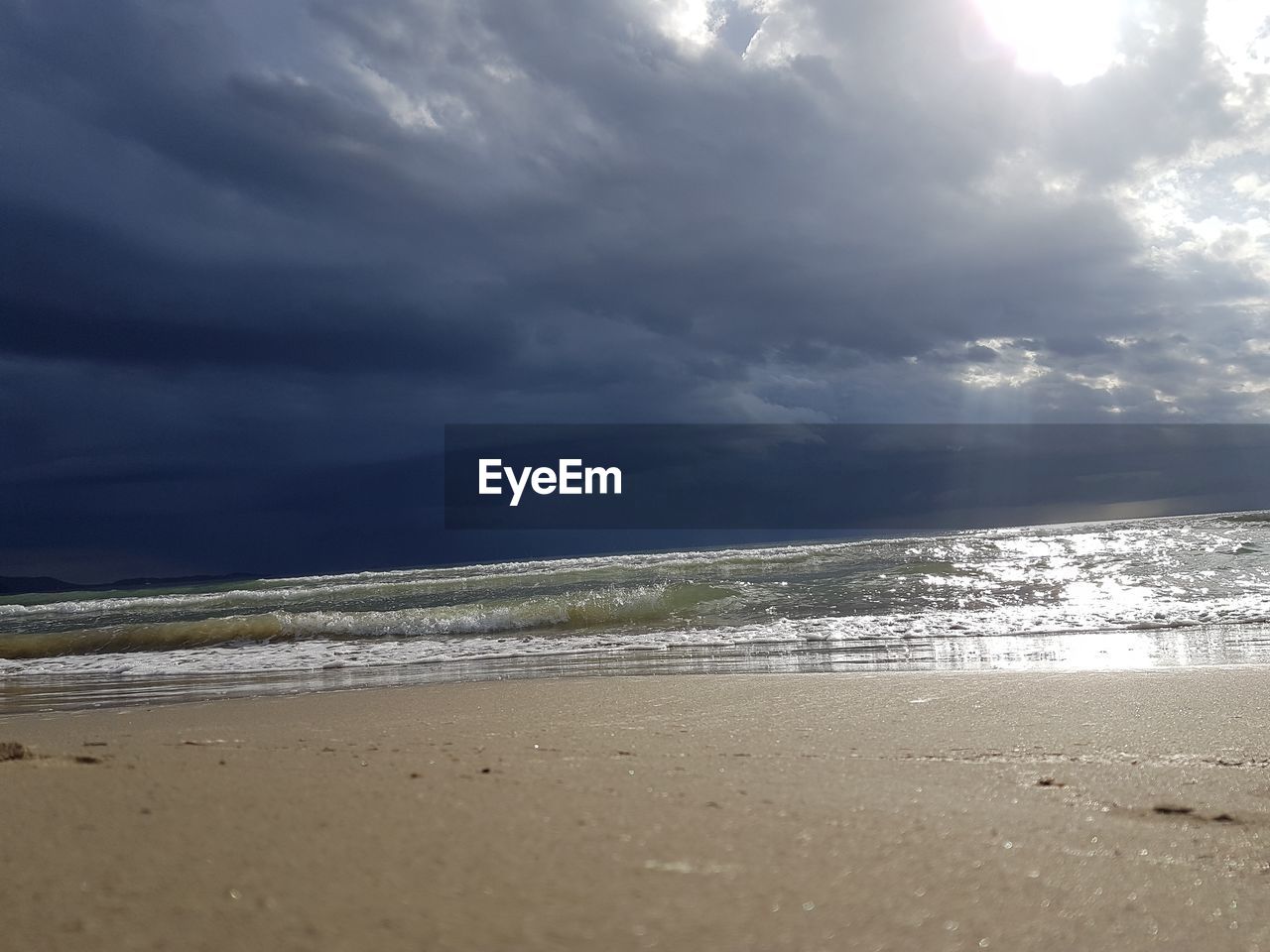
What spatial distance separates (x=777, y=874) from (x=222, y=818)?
4.58ft

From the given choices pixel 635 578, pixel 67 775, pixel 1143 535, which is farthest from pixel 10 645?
pixel 1143 535

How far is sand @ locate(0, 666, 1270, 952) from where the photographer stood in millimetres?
1557

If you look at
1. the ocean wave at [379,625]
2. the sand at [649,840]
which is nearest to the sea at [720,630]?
the ocean wave at [379,625]

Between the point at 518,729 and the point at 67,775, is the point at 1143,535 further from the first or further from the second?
the point at 67,775

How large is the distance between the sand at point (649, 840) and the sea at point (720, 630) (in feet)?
12.9

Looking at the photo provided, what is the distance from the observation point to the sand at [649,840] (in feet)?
5.11

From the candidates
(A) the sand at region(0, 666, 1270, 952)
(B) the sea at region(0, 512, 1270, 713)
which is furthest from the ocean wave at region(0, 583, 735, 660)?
(A) the sand at region(0, 666, 1270, 952)

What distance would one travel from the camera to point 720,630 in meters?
11.1

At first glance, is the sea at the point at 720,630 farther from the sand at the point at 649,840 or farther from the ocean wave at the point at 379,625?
the sand at the point at 649,840

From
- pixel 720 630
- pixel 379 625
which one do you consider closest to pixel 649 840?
pixel 720 630

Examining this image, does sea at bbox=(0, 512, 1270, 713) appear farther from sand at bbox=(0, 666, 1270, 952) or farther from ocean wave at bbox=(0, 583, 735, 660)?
sand at bbox=(0, 666, 1270, 952)

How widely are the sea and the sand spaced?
392 cm

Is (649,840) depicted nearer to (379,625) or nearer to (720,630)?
(720,630)

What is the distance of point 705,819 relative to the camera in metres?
2.20
